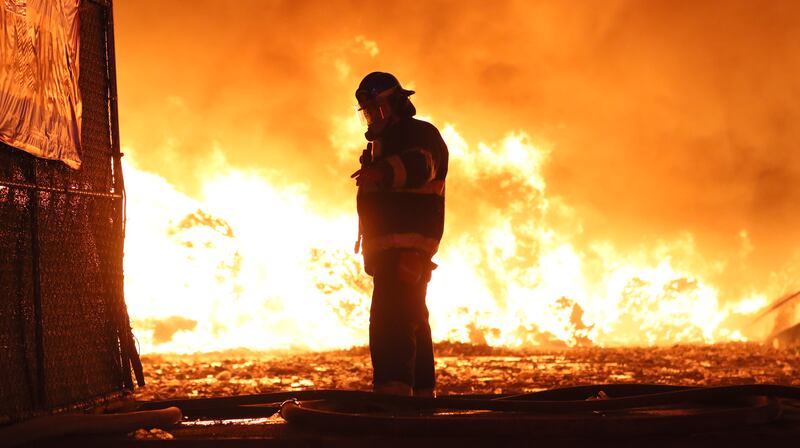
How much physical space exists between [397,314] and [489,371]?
725 cm

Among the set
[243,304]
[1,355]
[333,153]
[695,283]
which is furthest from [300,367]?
[695,283]

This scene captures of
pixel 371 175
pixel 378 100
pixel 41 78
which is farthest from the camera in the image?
pixel 378 100

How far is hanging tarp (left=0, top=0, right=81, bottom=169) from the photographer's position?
353 cm

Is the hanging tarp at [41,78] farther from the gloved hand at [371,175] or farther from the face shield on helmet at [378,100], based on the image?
the face shield on helmet at [378,100]

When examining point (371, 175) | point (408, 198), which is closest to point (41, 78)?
point (371, 175)

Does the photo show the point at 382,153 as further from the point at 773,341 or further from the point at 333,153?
the point at 333,153

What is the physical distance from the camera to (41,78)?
150 inches

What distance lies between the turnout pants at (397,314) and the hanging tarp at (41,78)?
1721 millimetres

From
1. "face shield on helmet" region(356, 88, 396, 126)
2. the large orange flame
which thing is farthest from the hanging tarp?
the large orange flame

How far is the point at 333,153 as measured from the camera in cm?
2238

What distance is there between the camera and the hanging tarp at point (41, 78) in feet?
11.6

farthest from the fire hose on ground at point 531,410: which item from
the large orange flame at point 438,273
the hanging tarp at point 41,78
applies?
the large orange flame at point 438,273

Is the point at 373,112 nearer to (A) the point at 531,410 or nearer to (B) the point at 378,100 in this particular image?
(B) the point at 378,100

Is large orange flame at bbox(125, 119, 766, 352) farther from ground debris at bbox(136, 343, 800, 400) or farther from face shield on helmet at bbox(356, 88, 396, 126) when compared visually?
face shield on helmet at bbox(356, 88, 396, 126)
